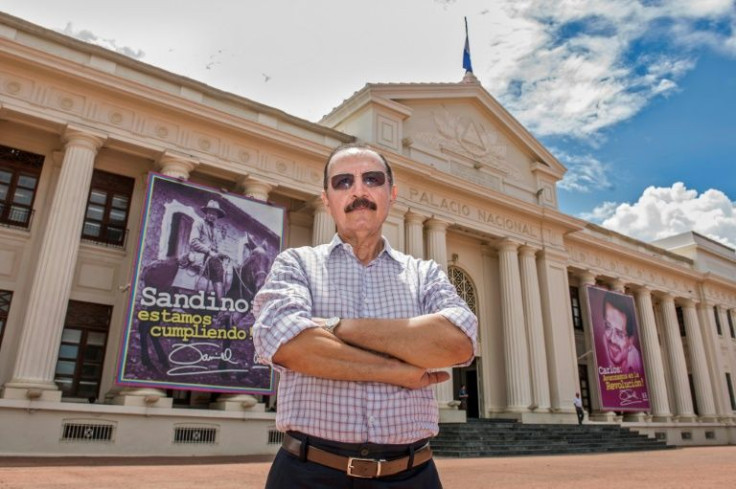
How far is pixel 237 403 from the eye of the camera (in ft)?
39.6

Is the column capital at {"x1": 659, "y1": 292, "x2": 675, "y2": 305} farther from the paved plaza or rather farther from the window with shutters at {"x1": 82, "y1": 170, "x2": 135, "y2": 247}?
the window with shutters at {"x1": 82, "y1": 170, "x2": 135, "y2": 247}

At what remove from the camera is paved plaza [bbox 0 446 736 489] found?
6.44 m

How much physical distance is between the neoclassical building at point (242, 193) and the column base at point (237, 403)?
0.15 ft

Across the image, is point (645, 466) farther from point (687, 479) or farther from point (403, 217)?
point (403, 217)

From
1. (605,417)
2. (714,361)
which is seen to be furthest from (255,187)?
(714,361)

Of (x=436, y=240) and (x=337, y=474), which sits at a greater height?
(x=436, y=240)

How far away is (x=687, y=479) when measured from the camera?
24.9 feet

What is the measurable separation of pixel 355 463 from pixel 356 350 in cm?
31

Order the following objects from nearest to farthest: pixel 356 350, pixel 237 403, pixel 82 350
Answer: pixel 356 350, pixel 237 403, pixel 82 350

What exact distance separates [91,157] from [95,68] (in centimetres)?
203

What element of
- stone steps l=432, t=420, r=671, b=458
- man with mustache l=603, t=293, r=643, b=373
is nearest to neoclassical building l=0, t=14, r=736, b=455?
stone steps l=432, t=420, r=671, b=458

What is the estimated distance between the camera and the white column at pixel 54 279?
33.3 feet

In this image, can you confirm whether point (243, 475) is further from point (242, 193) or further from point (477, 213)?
point (477, 213)

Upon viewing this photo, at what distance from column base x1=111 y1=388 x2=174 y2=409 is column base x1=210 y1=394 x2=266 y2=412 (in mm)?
1243
